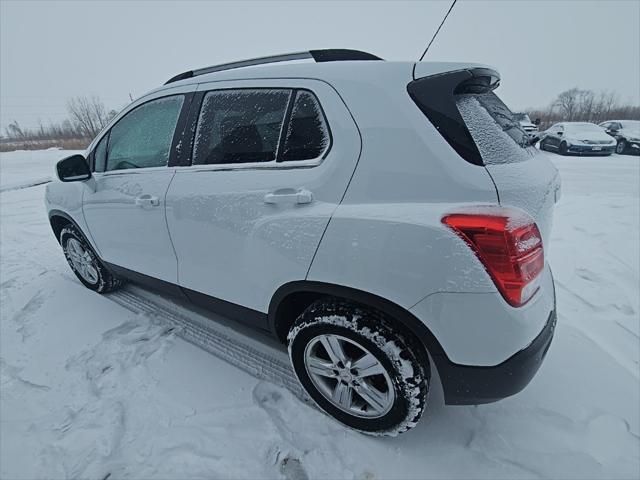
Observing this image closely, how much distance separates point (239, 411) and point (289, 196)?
1.29m

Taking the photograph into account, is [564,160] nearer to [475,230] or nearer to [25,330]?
[475,230]

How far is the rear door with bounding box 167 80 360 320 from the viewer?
1501 mm

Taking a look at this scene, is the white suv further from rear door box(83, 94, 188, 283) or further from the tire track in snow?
the tire track in snow

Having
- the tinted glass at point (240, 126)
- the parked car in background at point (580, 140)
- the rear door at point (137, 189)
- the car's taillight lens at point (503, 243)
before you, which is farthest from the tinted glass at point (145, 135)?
the parked car in background at point (580, 140)

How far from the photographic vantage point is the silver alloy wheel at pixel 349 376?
1.62m

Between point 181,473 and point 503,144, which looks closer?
point 503,144

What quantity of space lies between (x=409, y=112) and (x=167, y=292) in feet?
6.94

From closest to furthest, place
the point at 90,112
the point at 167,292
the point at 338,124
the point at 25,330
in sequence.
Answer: the point at 338,124 → the point at 167,292 → the point at 25,330 → the point at 90,112

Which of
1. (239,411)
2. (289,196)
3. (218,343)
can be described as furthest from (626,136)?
(239,411)

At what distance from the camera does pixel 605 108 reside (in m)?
40.8

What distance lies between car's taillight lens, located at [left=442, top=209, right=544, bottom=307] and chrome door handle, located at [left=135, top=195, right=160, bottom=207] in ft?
5.76

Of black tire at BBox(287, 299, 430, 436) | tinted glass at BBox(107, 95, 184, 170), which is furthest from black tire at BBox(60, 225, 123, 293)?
black tire at BBox(287, 299, 430, 436)

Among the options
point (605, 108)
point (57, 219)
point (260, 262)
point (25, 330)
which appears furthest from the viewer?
point (605, 108)

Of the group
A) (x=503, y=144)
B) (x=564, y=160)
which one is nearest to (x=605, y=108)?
(x=564, y=160)
